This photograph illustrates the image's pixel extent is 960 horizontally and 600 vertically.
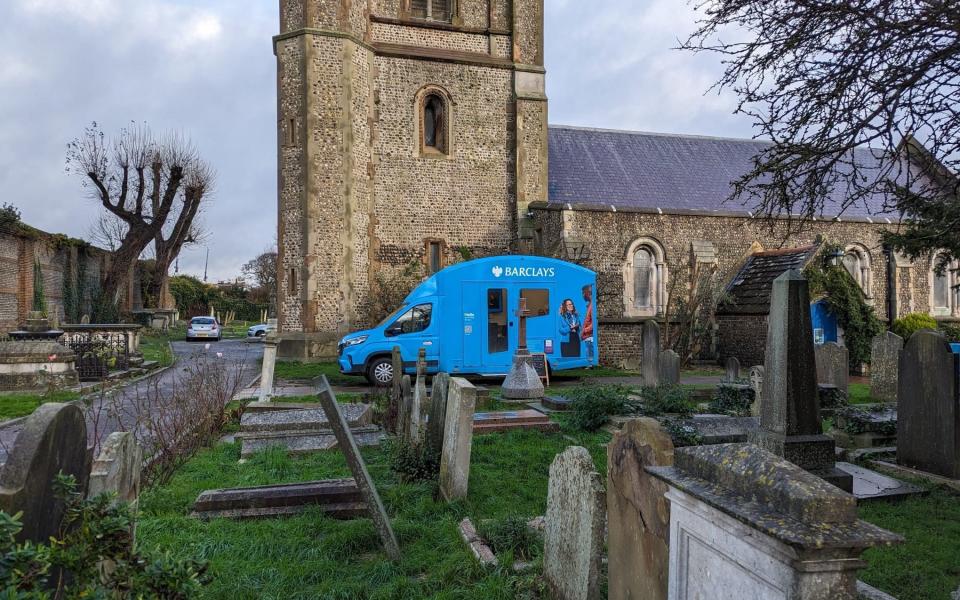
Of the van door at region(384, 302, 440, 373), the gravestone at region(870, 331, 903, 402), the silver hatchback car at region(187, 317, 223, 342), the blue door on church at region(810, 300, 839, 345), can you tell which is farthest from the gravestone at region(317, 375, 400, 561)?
the silver hatchback car at region(187, 317, 223, 342)

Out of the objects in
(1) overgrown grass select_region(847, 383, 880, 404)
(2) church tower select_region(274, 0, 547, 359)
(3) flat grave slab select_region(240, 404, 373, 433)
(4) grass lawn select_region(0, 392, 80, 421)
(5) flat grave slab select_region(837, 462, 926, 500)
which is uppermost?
(2) church tower select_region(274, 0, 547, 359)

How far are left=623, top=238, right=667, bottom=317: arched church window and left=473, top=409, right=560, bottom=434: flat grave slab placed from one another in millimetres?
11946

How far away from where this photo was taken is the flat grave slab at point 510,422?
8.36 metres

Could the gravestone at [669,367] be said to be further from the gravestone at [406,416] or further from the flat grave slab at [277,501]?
the flat grave slab at [277,501]

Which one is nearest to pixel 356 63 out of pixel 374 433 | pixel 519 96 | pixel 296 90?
pixel 296 90

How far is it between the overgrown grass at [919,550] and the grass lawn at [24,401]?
10.7 meters

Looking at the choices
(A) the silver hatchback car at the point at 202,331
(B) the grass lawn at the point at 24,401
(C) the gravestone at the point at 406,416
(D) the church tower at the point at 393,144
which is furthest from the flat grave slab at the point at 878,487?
(A) the silver hatchback car at the point at 202,331

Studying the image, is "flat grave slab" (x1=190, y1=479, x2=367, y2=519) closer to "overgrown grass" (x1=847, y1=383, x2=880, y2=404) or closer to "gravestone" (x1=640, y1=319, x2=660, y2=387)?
"gravestone" (x1=640, y1=319, x2=660, y2=387)

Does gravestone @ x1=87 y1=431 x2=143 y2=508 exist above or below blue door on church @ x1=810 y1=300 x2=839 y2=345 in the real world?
below

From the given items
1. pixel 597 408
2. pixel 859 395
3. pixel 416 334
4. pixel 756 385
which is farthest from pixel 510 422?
pixel 859 395

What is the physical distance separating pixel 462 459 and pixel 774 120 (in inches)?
167

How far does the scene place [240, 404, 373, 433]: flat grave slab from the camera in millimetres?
7715

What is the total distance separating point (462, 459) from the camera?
5289 millimetres

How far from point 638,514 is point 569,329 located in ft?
39.9
